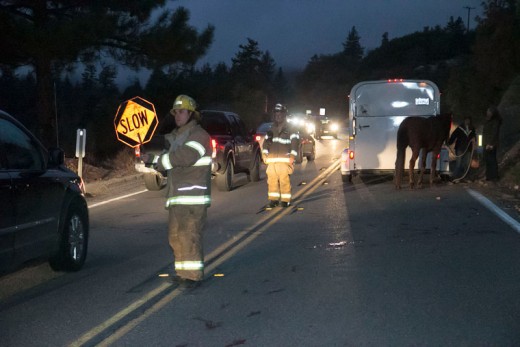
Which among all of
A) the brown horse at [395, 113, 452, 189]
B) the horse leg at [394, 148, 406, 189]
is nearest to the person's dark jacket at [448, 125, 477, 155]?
the brown horse at [395, 113, 452, 189]

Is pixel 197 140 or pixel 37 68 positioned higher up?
pixel 37 68

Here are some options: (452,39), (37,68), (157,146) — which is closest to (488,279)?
(157,146)

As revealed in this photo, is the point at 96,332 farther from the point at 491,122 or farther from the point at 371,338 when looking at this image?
Result: the point at 491,122

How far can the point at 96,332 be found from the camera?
6.24 meters

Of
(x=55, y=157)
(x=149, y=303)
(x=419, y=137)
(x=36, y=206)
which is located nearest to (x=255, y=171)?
(x=419, y=137)

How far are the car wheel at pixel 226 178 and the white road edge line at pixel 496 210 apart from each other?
556 cm

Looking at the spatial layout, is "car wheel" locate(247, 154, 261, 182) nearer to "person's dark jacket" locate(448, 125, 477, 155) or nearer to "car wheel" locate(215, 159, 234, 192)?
"car wheel" locate(215, 159, 234, 192)

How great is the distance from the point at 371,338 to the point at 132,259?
14.2 ft

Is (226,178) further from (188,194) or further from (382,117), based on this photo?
(188,194)

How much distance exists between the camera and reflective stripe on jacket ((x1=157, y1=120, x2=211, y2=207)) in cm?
766

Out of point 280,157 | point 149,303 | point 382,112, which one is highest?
point 382,112

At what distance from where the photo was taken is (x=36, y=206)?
25.1 ft

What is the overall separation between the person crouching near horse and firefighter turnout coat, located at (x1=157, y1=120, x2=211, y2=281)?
11742mm

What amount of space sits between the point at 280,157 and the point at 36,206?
7.12 meters
